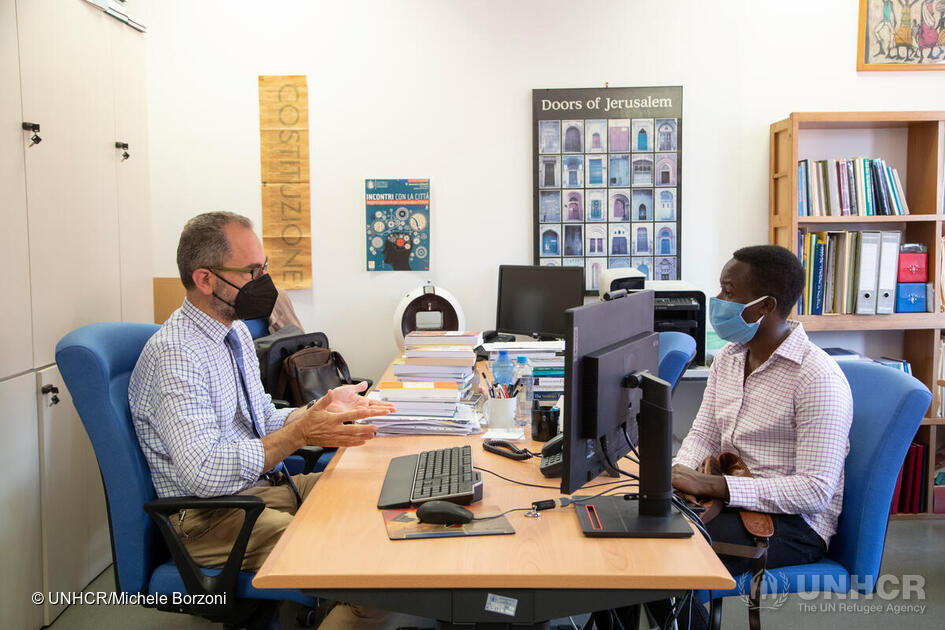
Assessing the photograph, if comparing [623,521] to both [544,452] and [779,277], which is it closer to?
[544,452]

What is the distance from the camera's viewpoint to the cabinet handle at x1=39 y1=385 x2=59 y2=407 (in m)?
2.57

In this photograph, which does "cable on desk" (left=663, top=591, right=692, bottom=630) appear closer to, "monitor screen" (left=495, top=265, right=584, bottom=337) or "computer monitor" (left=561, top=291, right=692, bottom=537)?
"computer monitor" (left=561, top=291, right=692, bottom=537)

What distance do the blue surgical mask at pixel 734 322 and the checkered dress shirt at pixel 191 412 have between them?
4.16 feet

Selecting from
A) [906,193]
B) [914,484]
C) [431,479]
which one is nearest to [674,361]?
[431,479]

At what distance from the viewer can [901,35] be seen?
12.2 feet

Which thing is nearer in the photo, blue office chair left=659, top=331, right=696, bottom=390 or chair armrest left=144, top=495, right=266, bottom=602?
chair armrest left=144, top=495, right=266, bottom=602

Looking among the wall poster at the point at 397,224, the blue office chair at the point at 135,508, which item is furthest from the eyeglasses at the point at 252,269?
the wall poster at the point at 397,224

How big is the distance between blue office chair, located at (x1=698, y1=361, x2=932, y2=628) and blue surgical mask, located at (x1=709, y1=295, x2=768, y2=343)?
36 cm

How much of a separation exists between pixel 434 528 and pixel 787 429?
1004mm

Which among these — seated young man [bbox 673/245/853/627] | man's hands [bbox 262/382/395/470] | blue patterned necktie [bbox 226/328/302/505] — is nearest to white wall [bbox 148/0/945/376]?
blue patterned necktie [bbox 226/328/302/505]

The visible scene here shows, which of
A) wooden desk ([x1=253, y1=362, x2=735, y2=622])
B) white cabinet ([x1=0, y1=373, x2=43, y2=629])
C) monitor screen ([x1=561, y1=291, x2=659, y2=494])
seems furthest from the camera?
white cabinet ([x1=0, y1=373, x2=43, y2=629])

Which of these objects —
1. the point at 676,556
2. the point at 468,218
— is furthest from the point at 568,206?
the point at 676,556

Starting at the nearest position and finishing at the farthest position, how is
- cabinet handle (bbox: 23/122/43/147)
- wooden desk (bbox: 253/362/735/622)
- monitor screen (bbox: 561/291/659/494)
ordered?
wooden desk (bbox: 253/362/735/622)
monitor screen (bbox: 561/291/659/494)
cabinet handle (bbox: 23/122/43/147)

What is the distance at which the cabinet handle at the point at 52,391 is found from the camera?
2574 mm
